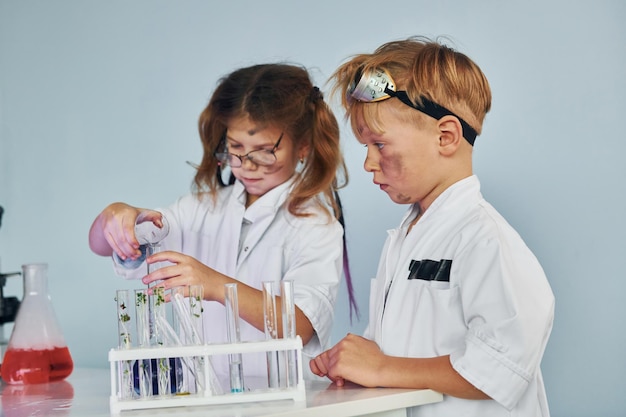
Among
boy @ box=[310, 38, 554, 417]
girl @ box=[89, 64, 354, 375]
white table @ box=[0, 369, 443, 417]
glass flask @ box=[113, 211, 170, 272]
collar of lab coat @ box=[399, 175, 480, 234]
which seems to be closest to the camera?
white table @ box=[0, 369, 443, 417]

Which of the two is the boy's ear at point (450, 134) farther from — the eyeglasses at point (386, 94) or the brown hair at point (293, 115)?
the brown hair at point (293, 115)

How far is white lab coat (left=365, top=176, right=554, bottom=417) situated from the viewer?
46.3 inches

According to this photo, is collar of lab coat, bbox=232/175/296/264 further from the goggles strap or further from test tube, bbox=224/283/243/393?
test tube, bbox=224/283/243/393

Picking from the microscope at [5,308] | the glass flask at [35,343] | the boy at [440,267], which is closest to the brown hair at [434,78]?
the boy at [440,267]

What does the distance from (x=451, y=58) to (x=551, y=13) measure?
496mm

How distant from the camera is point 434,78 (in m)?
1.37

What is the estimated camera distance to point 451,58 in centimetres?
140

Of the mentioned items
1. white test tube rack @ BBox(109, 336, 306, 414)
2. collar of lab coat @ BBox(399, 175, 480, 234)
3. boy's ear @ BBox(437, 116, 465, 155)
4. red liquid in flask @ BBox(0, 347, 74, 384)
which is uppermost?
boy's ear @ BBox(437, 116, 465, 155)

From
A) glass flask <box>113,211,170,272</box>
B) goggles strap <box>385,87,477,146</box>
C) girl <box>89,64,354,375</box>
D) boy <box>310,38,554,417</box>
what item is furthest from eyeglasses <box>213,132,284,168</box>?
goggles strap <box>385,87,477,146</box>

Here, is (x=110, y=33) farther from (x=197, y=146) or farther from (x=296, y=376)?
(x=296, y=376)

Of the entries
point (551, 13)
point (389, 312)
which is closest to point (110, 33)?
point (551, 13)

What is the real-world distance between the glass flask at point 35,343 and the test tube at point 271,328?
673 millimetres

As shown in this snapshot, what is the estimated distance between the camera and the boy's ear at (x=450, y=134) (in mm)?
1374

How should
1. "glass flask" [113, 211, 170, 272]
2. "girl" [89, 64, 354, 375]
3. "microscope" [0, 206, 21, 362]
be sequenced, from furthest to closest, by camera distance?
"microscope" [0, 206, 21, 362], "girl" [89, 64, 354, 375], "glass flask" [113, 211, 170, 272]
